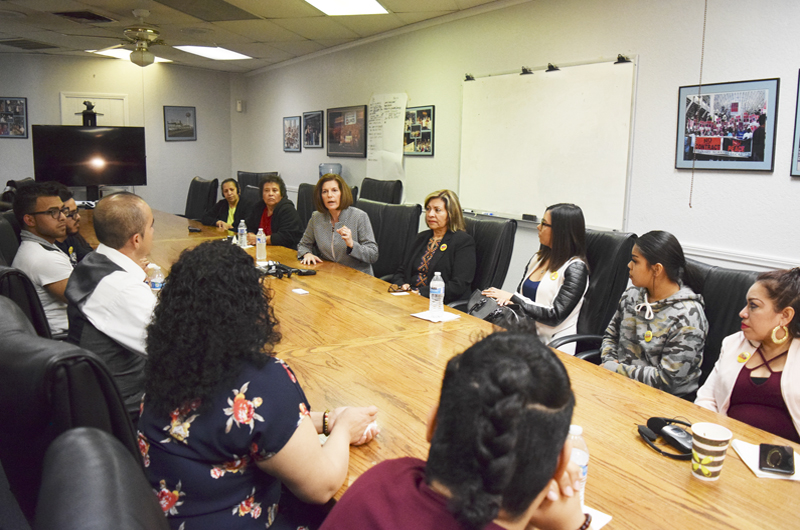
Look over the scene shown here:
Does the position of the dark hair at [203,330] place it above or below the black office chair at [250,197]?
below

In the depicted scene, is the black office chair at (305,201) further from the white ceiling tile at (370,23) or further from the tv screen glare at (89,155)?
the tv screen glare at (89,155)

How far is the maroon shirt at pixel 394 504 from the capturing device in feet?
2.36

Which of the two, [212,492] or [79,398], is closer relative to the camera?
[79,398]

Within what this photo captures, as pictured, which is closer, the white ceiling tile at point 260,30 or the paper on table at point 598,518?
the paper on table at point 598,518

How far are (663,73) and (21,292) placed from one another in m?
3.59

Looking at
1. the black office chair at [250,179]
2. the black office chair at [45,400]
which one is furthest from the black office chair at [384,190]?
the black office chair at [45,400]

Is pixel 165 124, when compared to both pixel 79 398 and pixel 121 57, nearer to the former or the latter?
pixel 121 57

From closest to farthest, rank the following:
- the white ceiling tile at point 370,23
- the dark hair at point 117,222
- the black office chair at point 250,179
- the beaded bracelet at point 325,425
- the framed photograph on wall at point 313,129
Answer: the beaded bracelet at point 325,425, the dark hair at point 117,222, the white ceiling tile at point 370,23, the black office chair at point 250,179, the framed photograph on wall at point 313,129

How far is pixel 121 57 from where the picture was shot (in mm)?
8180

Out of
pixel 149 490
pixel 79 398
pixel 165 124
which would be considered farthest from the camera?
pixel 165 124

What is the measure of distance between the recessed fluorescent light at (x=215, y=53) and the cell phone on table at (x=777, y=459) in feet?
23.9

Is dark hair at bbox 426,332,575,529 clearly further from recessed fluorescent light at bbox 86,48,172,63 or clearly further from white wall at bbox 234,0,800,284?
recessed fluorescent light at bbox 86,48,172,63

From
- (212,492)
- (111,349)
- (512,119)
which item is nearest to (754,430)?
(212,492)

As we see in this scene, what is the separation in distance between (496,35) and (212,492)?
4.49m
